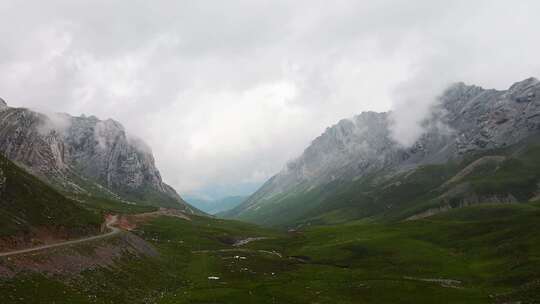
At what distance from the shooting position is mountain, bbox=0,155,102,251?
78.3 metres

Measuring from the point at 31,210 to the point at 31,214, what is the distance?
135cm

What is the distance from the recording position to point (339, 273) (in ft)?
344

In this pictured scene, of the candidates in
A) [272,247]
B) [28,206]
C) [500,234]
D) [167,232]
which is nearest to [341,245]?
[272,247]

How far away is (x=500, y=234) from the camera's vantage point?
12575 centimetres

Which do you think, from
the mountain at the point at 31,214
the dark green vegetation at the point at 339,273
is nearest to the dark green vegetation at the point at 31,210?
the mountain at the point at 31,214

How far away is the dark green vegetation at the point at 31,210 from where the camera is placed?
81.4 metres

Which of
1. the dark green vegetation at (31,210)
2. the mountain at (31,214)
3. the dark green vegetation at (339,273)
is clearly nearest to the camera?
the dark green vegetation at (339,273)

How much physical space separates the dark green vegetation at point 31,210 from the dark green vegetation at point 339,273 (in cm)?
1569

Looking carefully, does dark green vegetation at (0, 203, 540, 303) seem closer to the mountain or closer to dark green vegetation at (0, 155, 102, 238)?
the mountain

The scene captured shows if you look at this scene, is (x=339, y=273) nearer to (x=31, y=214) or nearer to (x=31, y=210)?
(x=31, y=214)

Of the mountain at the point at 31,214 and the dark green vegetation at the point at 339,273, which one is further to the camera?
the mountain at the point at 31,214

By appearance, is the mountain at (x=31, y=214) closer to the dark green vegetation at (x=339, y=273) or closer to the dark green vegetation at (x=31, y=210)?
the dark green vegetation at (x=31, y=210)

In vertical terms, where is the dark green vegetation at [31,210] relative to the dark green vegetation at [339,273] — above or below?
above

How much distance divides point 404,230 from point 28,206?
125 meters
